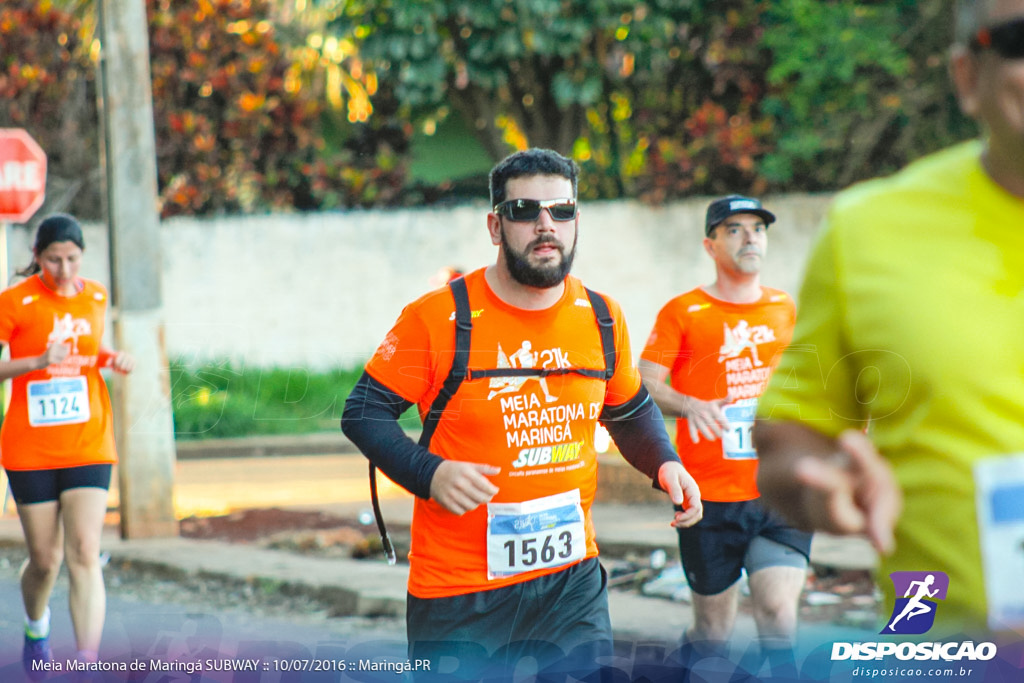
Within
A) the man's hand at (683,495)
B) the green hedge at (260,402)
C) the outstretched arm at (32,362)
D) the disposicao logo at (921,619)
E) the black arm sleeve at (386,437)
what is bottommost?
the green hedge at (260,402)

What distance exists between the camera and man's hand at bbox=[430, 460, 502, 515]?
369 cm

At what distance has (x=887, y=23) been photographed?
16.1 metres

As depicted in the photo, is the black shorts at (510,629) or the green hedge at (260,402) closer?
the black shorts at (510,629)

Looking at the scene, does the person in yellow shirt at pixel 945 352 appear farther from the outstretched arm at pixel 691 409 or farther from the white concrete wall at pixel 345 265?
the white concrete wall at pixel 345 265

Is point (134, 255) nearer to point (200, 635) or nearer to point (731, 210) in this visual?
point (200, 635)

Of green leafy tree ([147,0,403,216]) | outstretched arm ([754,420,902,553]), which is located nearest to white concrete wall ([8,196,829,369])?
green leafy tree ([147,0,403,216])

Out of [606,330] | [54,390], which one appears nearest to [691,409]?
[606,330]

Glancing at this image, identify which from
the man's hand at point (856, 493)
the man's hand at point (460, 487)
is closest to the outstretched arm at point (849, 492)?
the man's hand at point (856, 493)

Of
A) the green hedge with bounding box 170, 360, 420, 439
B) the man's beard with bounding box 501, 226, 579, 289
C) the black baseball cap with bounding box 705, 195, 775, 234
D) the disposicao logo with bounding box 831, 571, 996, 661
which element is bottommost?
the green hedge with bounding box 170, 360, 420, 439

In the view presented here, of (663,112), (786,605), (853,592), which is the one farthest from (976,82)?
(663,112)

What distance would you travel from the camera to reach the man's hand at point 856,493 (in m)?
1.91

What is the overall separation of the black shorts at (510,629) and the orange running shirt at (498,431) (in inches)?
1.7

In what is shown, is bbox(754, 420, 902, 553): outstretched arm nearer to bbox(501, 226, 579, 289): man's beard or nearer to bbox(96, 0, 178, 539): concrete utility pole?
bbox(501, 226, 579, 289): man's beard

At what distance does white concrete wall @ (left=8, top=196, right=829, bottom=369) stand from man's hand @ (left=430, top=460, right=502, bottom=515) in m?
13.5
